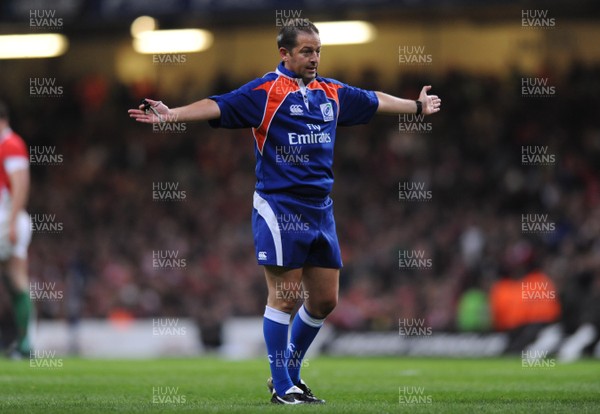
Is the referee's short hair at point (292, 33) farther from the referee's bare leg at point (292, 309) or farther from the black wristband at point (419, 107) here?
the referee's bare leg at point (292, 309)

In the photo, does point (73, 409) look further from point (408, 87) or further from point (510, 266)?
point (408, 87)

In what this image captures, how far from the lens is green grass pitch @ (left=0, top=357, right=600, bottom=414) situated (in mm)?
7707

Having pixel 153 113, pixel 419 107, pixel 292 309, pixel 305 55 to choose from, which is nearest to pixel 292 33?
pixel 305 55

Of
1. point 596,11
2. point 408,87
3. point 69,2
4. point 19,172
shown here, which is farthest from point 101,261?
point 19,172

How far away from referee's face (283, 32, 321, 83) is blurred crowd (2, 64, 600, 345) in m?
11.2

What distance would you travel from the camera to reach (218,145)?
27.7 metres

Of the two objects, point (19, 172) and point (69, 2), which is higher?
point (69, 2)

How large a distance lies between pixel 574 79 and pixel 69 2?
10.3 metres

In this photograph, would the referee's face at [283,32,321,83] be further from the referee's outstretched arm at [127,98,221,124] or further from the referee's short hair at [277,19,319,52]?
the referee's outstretched arm at [127,98,221,124]

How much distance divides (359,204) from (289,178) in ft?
56.3

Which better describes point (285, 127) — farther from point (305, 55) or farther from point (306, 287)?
point (306, 287)

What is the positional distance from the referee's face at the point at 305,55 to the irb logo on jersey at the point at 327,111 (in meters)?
0.24

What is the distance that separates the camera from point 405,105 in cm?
884

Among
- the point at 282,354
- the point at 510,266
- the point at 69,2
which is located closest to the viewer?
the point at 282,354
